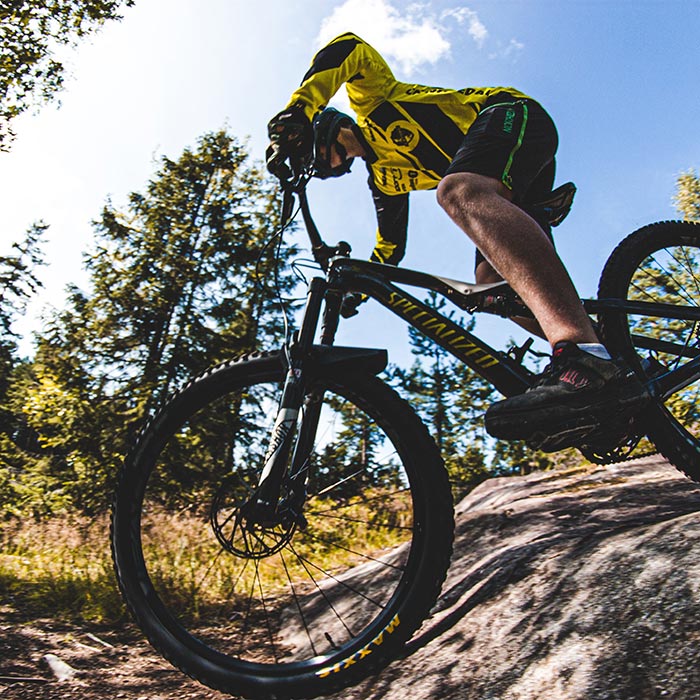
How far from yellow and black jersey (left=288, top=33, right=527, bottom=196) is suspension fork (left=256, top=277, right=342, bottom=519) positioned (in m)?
0.82

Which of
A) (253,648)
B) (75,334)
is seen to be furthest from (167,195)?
(253,648)

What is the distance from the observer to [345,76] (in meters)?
2.01

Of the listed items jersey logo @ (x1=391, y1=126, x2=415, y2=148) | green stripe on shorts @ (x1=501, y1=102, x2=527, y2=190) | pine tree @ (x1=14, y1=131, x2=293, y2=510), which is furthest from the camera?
pine tree @ (x1=14, y1=131, x2=293, y2=510)

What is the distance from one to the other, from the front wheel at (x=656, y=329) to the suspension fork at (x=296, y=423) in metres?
1.28

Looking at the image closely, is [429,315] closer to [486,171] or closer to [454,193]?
[454,193]

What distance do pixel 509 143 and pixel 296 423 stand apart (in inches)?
52.5

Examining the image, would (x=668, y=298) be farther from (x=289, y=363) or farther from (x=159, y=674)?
(x=159, y=674)

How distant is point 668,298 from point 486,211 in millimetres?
2201

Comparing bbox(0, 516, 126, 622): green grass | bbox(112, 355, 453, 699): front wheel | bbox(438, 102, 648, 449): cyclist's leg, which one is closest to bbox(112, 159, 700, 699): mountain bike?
bbox(112, 355, 453, 699): front wheel

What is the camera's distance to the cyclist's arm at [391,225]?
2648 mm

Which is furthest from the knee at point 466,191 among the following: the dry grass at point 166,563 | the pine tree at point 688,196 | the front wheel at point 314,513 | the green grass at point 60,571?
the pine tree at point 688,196

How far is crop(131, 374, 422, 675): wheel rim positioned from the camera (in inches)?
67.7

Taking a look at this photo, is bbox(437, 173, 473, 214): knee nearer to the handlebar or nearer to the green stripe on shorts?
the green stripe on shorts

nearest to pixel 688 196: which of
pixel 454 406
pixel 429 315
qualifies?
pixel 454 406
